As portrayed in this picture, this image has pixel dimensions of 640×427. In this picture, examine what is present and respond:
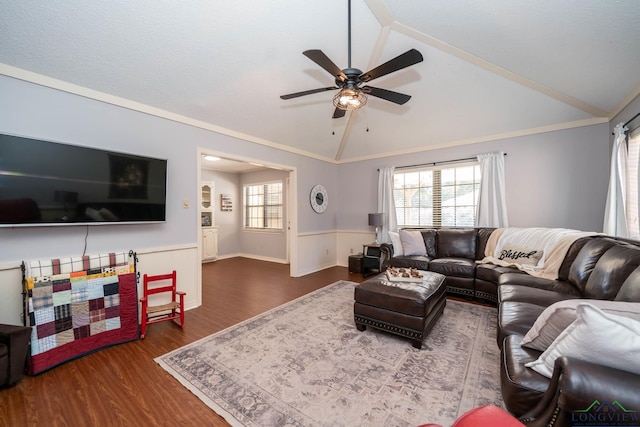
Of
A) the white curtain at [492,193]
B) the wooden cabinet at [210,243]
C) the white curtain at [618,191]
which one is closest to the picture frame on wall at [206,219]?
the wooden cabinet at [210,243]

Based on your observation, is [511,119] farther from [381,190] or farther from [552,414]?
[552,414]

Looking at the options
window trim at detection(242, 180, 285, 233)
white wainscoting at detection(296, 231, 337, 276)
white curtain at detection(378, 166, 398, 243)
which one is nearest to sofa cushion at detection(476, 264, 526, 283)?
white curtain at detection(378, 166, 398, 243)

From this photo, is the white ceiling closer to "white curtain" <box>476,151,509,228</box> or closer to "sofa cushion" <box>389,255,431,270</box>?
"white curtain" <box>476,151,509,228</box>

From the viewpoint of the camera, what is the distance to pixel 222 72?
286 centimetres

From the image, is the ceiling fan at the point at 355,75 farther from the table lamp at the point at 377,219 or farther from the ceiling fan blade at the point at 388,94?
the table lamp at the point at 377,219

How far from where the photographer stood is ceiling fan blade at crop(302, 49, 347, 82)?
1867mm

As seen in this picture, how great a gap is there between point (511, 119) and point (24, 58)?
19.3ft

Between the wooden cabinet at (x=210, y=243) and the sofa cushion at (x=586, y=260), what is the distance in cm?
682

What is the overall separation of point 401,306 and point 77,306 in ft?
9.91

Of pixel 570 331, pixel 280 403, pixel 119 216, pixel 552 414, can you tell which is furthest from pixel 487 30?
pixel 119 216

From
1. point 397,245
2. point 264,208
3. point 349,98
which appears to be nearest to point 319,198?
point 397,245

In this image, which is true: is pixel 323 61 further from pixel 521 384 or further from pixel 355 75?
pixel 521 384

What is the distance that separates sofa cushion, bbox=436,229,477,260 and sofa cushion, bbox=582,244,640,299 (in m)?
1.88

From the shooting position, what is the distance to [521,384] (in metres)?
1.14
